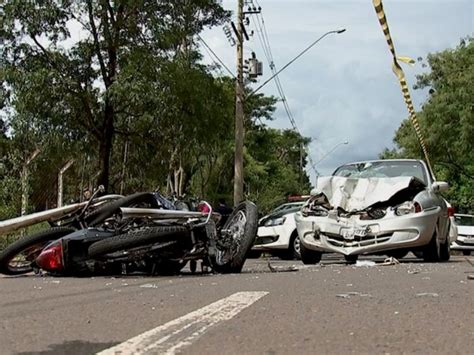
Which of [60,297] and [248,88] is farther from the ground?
[248,88]

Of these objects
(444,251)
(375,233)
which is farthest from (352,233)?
(444,251)

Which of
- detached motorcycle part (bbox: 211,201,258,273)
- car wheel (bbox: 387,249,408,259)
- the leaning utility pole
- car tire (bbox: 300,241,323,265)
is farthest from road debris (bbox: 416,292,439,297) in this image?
the leaning utility pole

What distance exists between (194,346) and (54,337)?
92 cm

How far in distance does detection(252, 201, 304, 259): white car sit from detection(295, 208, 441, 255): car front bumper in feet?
15.0

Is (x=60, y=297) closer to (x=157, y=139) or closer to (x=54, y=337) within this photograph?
(x=54, y=337)

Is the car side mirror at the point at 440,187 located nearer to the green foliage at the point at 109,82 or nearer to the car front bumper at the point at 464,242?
the green foliage at the point at 109,82

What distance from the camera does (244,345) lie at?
4.16m

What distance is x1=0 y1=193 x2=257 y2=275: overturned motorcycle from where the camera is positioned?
817 cm

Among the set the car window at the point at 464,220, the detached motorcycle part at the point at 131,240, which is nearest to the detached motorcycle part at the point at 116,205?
the detached motorcycle part at the point at 131,240

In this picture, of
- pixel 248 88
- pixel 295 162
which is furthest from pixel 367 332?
pixel 295 162

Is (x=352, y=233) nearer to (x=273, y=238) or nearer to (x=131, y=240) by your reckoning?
(x=131, y=240)

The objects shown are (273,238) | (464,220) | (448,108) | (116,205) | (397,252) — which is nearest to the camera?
(116,205)

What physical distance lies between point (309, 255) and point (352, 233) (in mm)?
1397

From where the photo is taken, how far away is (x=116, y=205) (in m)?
8.80
